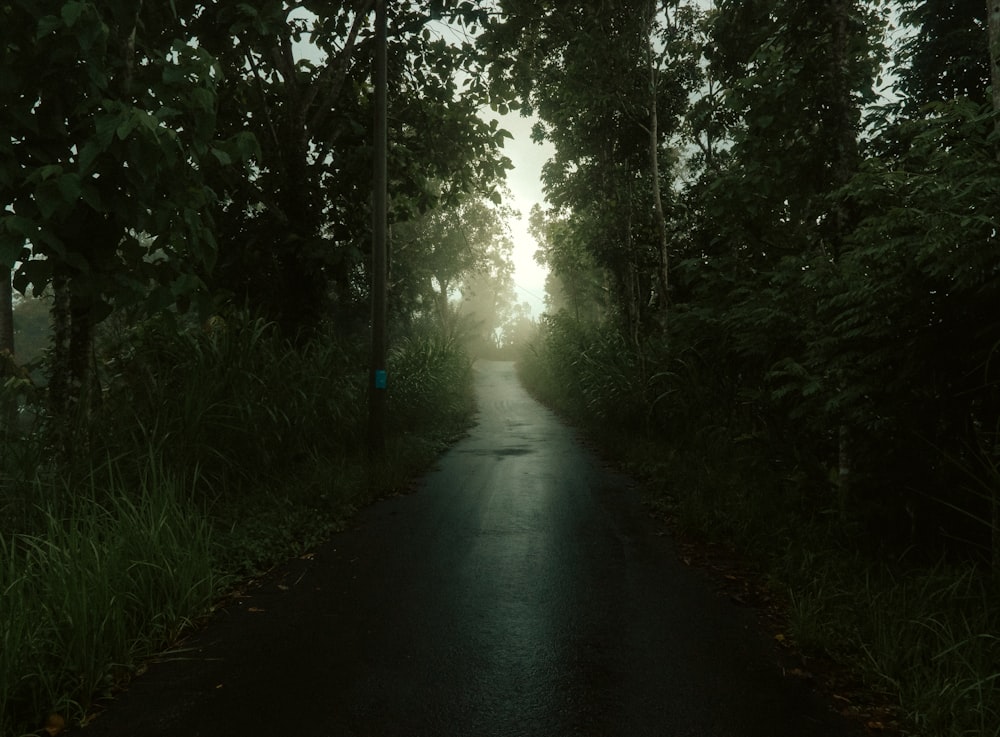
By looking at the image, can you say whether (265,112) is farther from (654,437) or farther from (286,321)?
(654,437)

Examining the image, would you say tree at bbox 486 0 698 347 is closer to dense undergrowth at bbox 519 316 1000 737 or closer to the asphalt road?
dense undergrowth at bbox 519 316 1000 737

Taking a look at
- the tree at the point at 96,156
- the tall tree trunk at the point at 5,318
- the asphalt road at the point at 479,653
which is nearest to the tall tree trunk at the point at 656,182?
the asphalt road at the point at 479,653

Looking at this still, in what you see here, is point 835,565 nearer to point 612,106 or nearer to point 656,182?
point 656,182

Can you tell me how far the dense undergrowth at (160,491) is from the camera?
10.3ft

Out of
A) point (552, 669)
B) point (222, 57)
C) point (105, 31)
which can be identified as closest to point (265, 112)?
point (222, 57)

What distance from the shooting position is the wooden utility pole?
8.64 m

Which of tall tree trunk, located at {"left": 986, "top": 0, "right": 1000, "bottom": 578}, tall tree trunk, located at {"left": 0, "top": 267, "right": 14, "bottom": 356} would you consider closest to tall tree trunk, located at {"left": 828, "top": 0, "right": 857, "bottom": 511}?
tall tree trunk, located at {"left": 986, "top": 0, "right": 1000, "bottom": 578}

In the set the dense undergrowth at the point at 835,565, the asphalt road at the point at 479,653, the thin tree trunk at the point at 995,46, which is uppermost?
the thin tree trunk at the point at 995,46

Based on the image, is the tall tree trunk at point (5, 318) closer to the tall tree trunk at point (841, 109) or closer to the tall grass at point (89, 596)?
the tall grass at point (89, 596)

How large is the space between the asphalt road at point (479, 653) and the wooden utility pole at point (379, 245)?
2.92 meters

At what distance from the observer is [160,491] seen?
473 centimetres

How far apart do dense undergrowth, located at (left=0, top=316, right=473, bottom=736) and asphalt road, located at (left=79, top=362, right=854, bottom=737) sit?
12.4 inches

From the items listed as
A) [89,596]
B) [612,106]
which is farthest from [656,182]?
[89,596]

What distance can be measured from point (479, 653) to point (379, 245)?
654cm
